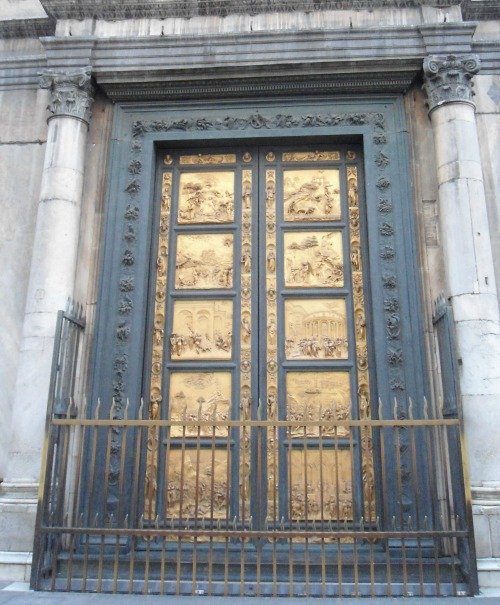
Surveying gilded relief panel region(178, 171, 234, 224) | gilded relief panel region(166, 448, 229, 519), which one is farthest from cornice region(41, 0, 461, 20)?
gilded relief panel region(166, 448, 229, 519)

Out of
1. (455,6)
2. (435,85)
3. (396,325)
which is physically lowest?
(396,325)

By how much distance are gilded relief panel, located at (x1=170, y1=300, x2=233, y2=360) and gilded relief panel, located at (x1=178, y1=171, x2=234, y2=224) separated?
1.09 metres

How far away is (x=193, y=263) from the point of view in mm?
7121

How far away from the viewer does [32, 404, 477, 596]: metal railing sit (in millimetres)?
5055

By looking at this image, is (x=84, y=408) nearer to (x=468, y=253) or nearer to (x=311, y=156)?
(x=311, y=156)

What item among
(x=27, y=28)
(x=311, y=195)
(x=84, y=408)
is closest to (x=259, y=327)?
(x=311, y=195)

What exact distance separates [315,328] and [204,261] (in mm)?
1561

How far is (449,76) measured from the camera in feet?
22.4

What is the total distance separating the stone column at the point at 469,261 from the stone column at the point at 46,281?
411 cm

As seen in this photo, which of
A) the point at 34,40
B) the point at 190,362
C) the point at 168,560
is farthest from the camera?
the point at 34,40

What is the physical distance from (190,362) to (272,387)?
0.98m

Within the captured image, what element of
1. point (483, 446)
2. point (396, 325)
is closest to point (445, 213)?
point (396, 325)

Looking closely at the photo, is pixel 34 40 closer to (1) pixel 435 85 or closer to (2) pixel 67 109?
(2) pixel 67 109

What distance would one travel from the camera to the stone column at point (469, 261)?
562 centimetres
